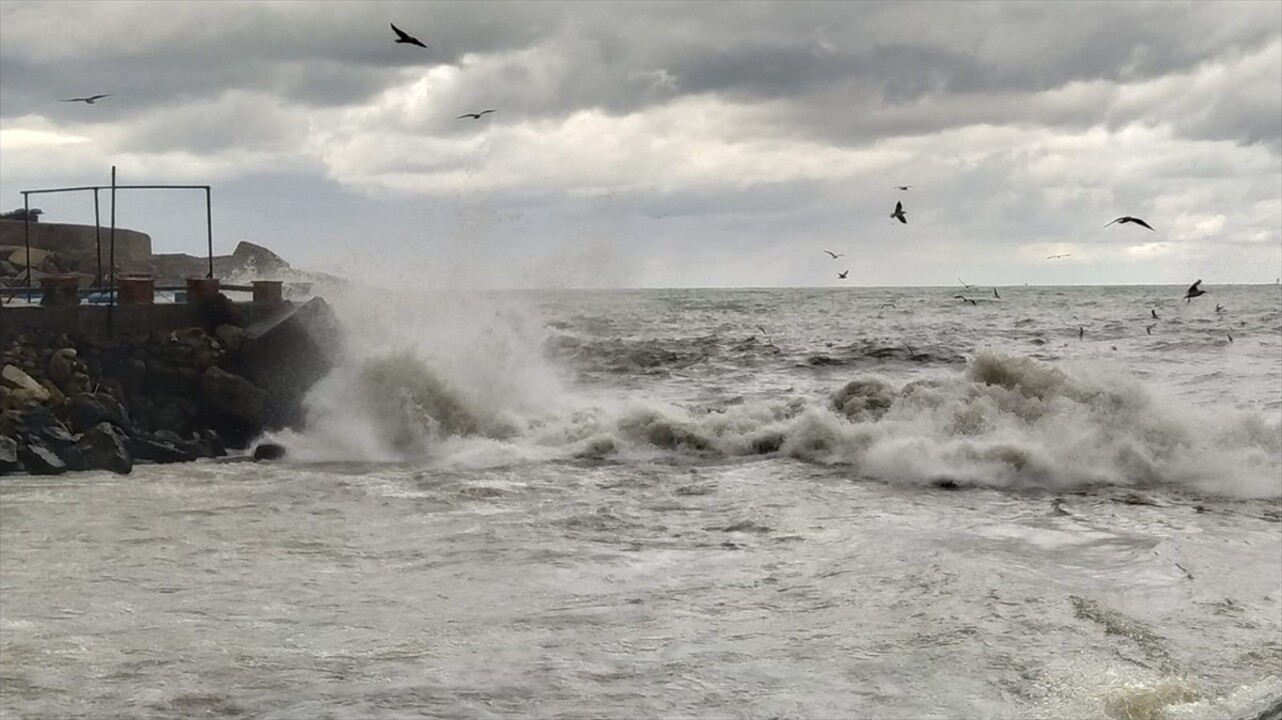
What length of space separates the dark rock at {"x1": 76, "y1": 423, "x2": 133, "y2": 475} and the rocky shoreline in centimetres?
1

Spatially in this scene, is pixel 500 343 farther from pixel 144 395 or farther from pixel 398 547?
pixel 398 547

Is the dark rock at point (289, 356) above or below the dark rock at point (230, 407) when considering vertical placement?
above

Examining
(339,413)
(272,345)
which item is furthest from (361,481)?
(272,345)

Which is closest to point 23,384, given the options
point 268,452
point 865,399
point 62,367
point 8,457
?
point 62,367

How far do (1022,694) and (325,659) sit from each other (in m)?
3.41

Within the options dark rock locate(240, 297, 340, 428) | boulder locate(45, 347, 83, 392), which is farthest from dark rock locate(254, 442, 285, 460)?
boulder locate(45, 347, 83, 392)

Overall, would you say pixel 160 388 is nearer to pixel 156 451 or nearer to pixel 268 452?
pixel 156 451

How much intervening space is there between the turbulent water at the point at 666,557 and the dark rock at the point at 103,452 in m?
0.34

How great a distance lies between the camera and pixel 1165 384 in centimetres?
1969

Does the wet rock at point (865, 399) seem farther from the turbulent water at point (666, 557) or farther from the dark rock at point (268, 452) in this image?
the dark rock at point (268, 452)

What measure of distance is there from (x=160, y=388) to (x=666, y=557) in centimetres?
944

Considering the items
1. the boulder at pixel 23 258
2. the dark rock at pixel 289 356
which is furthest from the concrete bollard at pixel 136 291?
the boulder at pixel 23 258

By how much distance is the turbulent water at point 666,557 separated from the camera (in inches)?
215

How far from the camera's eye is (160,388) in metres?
15.1
